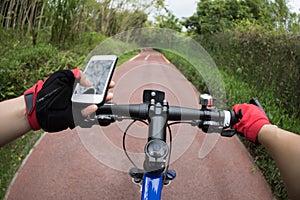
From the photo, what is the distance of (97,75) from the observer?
1.37 m

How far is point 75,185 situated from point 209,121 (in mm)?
2545

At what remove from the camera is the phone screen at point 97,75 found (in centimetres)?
133

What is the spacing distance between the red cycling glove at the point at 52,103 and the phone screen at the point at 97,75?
54 millimetres

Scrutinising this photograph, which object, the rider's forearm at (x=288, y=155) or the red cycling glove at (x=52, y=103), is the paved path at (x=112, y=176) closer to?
the red cycling glove at (x=52, y=103)

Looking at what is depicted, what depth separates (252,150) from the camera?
15.7 ft

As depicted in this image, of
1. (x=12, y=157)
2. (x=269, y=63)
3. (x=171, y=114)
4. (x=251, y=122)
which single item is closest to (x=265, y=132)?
(x=251, y=122)

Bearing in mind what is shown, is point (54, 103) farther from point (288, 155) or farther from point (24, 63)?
point (24, 63)

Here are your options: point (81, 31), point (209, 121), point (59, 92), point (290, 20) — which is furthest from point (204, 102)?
point (81, 31)

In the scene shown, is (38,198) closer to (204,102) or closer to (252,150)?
(204,102)

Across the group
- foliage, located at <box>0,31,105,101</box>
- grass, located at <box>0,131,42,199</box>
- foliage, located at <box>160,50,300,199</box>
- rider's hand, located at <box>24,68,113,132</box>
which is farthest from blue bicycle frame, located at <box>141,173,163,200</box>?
foliage, located at <box>0,31,105,101</box>

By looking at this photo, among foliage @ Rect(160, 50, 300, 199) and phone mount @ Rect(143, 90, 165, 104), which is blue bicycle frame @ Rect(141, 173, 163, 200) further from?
foliage @ Rect(160, 50, 300, 199)

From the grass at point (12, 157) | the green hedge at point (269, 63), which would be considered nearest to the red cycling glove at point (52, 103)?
the grass at point (12, 157)

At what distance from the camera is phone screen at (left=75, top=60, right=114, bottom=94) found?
4.38 ft

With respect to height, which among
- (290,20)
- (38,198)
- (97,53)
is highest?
(290,20)
